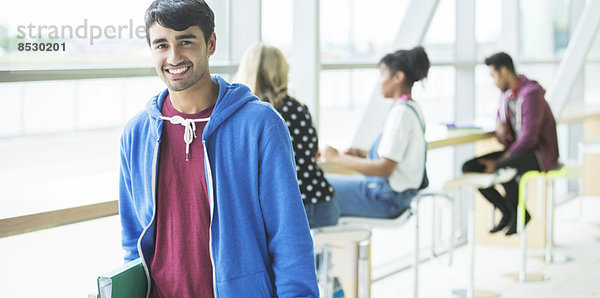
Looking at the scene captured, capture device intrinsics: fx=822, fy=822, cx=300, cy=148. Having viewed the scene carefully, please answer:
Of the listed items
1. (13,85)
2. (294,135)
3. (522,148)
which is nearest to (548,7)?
(522,148)

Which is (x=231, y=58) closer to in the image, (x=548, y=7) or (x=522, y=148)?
(x=522, y=148)

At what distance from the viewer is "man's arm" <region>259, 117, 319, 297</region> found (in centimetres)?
151

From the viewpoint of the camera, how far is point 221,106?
153 cm

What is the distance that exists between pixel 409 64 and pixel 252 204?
6.96 feet

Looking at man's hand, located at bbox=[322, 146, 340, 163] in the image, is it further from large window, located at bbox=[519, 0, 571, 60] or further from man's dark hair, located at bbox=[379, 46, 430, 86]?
large window, located at bbox=[519, 0, 571, 60]

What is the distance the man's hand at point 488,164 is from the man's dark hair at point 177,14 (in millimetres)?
3020

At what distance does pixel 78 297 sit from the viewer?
3551 millimetres

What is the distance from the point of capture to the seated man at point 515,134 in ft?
14.1

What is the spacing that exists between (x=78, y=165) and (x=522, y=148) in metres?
6.61

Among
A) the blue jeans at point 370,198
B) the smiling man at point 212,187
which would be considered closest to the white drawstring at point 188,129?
the smiling man at point 212,187

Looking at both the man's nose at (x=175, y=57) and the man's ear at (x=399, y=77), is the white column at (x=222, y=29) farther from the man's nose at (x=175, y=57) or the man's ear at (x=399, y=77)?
the man's nose at (x=175, y=57)

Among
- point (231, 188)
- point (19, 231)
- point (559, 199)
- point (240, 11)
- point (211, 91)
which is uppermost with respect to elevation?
point (240, 11)

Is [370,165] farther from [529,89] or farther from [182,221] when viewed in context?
[182,221]

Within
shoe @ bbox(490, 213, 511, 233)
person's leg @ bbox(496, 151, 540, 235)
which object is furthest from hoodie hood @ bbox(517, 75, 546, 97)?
shoe @ bbox(490, 213, 511, 233)
